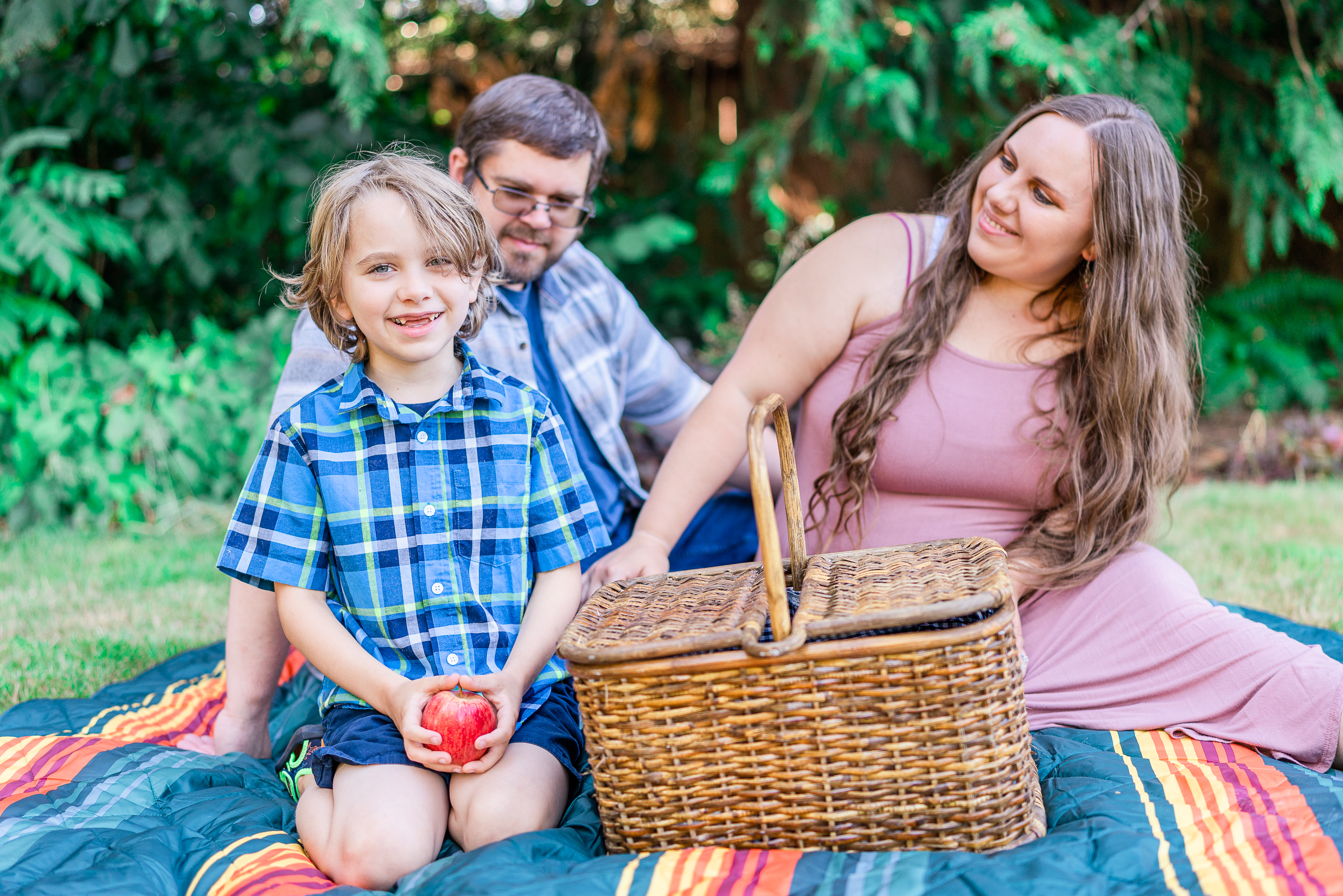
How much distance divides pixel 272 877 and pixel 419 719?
28 centimetres

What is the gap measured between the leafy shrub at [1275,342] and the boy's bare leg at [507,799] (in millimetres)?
4568

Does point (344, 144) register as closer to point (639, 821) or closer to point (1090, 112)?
point (1090, 112)

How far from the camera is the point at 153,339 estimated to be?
4535mm

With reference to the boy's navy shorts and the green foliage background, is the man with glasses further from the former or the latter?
the green foliage background

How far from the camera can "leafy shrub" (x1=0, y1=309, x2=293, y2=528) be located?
4.18m

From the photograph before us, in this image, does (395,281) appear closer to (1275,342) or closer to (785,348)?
(785,348)

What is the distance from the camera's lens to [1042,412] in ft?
6.55

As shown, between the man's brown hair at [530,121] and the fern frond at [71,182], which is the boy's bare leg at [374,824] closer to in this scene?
the man's brown hair at [530,121]

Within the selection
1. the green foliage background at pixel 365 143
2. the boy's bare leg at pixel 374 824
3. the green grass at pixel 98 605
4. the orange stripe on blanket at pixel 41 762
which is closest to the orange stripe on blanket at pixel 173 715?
the orange stripe on blanket at pixel 41 762

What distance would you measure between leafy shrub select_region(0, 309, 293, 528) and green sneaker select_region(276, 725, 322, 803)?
2.73m

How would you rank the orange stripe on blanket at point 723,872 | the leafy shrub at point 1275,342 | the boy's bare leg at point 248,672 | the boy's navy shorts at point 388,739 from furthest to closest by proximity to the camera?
the leafy shrub at point 1275,342 → the boy's bare leg at point 248,672 → the boy's navy shorts at point 388,739 → the orange stripe on blanket at point 723,872

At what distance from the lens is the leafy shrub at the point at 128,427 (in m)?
4.18

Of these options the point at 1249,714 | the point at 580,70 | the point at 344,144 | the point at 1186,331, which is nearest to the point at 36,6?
the point at 344,144

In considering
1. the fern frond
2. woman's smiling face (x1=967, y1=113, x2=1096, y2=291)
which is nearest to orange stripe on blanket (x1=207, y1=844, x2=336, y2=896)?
woman's smiling face (x1=967, y1=113, x2=1096, y2=291)
